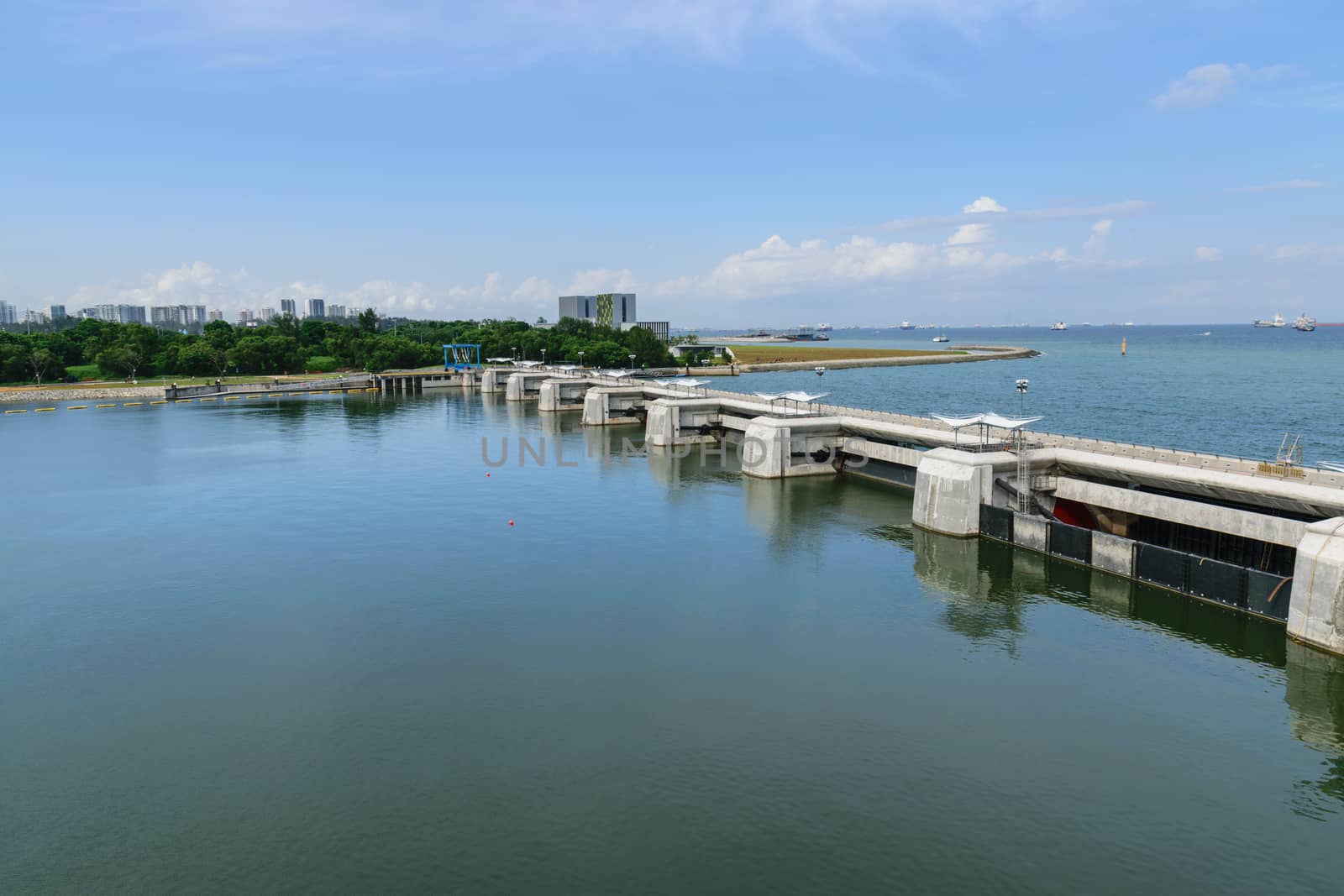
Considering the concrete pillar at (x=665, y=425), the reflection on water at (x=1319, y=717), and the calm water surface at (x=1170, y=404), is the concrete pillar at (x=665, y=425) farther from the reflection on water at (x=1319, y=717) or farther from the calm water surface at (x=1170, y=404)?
the reflection on water at (x=1319, y=717)

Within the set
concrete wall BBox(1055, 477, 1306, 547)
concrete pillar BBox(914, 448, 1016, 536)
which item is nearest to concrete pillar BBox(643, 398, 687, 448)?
concrete pillar BBox(914, 448, 1016, 536)

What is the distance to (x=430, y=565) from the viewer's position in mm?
48906

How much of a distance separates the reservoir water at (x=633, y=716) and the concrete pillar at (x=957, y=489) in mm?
1345

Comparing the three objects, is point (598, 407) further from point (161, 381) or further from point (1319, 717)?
point (161, 381)

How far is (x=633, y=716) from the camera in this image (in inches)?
1174

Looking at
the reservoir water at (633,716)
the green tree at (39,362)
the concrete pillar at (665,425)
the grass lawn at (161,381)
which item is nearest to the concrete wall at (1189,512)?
the reservoir water at (633,716)

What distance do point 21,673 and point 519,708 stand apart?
21523 mm

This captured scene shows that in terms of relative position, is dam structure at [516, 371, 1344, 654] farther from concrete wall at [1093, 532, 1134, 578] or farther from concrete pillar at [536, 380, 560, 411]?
concrete pillar at [536, 380, 560, 411]

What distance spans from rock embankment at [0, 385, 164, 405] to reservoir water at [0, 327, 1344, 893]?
398 feet

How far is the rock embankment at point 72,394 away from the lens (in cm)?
15950

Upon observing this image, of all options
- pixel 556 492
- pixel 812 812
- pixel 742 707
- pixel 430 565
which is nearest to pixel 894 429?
pixel 556 492

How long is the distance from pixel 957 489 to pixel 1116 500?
9284mm

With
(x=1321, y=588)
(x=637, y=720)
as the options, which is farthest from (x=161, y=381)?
(x=1321, y=588)

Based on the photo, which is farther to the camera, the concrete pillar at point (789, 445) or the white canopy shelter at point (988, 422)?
the concrete pillar at point (789, 445)
